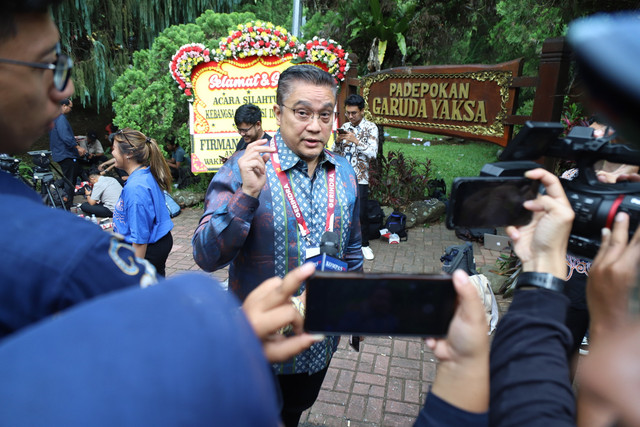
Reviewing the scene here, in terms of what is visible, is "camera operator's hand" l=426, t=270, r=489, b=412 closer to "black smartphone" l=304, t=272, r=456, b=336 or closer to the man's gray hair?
"black smartphone" l=304, t=272, r=456, b=336

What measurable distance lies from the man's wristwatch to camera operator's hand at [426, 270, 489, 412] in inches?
10.4

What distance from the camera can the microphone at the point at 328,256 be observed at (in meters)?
1.80

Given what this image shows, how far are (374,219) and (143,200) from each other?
408 cm

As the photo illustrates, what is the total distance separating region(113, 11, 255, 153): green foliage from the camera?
25.1ft

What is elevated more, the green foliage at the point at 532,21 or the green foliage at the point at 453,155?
the green foliage at the point at 532,21

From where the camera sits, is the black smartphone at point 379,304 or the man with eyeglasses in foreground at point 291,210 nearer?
the black smartphone at point 379,304

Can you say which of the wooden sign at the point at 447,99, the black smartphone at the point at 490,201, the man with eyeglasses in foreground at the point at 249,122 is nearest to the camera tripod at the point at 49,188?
the man with eyeglasses in foreground at the point at 249,122

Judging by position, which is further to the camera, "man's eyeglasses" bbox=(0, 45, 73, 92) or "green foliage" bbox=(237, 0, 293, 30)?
"green foliage" bbox=(237, 0, 293, 30)

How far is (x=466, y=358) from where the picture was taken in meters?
0.91

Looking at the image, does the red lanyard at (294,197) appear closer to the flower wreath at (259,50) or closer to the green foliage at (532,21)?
the flower wreath at (259,50)

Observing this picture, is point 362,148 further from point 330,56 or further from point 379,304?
point 379,304

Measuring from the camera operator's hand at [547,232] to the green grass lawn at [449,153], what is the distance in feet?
35.0

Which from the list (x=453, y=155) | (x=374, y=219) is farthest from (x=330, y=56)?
(x=453, y=155)

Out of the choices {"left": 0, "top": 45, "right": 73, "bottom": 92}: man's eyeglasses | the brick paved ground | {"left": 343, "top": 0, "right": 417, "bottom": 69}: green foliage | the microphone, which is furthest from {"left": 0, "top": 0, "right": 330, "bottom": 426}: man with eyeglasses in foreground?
{"left": 343, "top": 0, "right": 417, "bottom": 69}: green foliage
